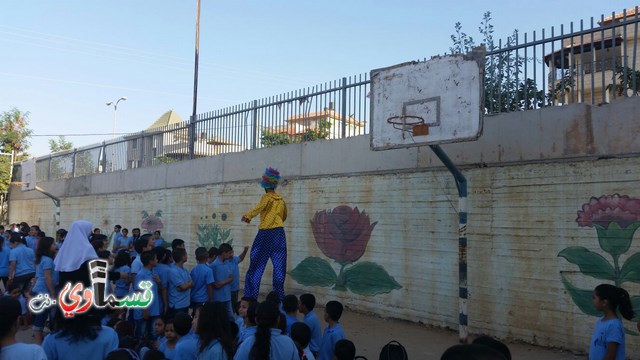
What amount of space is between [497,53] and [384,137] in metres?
2.40

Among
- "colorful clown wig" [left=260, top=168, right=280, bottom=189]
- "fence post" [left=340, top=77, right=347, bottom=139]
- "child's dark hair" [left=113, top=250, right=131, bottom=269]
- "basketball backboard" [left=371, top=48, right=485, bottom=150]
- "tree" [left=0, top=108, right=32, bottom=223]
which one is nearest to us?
"child's dark hair" [left=113, top=250, right=131, bottom=269]

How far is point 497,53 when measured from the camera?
9.16 metres

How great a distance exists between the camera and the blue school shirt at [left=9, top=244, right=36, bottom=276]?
9023 millimetres

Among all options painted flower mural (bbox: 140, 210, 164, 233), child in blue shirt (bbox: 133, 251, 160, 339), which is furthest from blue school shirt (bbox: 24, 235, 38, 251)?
child in blue shirt (bbox: 133, 251, 160, 339)

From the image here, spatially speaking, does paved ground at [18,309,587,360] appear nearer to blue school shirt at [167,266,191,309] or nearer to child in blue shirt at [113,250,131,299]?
child in blue shirt at [113,250,131,299]

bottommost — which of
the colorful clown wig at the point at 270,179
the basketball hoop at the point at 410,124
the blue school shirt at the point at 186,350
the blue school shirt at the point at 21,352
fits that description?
the blue school shirt at the point at 186,350

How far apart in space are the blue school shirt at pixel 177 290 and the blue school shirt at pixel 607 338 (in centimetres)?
468

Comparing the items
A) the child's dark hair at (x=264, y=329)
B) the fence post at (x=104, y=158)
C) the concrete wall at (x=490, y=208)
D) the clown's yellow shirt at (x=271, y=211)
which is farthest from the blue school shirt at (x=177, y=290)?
the fence post at (x=104, y=158)

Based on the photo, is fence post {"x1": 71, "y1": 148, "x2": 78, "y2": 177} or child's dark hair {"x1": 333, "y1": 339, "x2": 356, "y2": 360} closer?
child's dark hair {"x1": 333, "y1": 339, "x2": 356, "y2": 360}

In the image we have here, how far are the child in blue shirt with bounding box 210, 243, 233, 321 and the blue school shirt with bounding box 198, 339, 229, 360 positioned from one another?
3.85 metres

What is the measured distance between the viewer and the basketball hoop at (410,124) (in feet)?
26.9

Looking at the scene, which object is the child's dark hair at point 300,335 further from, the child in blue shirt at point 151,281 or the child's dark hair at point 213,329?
the child in blue shirt at point 151,281

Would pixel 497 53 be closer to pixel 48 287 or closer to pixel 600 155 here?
pixel 600 155

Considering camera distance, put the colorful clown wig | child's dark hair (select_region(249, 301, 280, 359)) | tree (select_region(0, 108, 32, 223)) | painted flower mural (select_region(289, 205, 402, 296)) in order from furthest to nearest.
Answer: tree (select_region(0, 108, 32, 223)) < painted flower mural (select_region(289, 205, 402, 296)) < the colorful clown wig < child's dark hair (select_region(249, 301, 280, 359))
